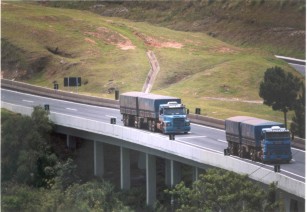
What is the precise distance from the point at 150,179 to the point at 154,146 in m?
1.22

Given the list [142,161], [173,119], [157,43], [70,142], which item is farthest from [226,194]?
[157,43]

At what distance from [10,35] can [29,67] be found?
319 cm

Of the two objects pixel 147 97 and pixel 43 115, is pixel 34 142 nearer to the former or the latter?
pixel 43 115

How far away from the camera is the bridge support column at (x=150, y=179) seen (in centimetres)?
2780

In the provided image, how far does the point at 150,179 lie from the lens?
92.3 ft

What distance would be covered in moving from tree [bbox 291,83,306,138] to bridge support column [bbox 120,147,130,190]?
5.37m

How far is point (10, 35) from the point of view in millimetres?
39812

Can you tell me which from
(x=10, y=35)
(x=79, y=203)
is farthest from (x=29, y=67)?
(x=79, y=203)

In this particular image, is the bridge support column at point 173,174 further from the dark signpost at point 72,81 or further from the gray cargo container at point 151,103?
the dark signpost at point 72,81

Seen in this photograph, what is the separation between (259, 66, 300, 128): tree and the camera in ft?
89.7

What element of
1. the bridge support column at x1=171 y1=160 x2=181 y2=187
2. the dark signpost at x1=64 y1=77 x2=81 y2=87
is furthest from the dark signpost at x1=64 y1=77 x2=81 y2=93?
the bridge support column at x1=171 y1=160 x2=181 y2=187

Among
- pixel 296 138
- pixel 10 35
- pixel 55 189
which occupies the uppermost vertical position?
pixel 10 35

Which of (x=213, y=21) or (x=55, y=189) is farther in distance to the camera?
(x=213, y=21)

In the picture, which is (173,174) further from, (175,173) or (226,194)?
(226,194)
